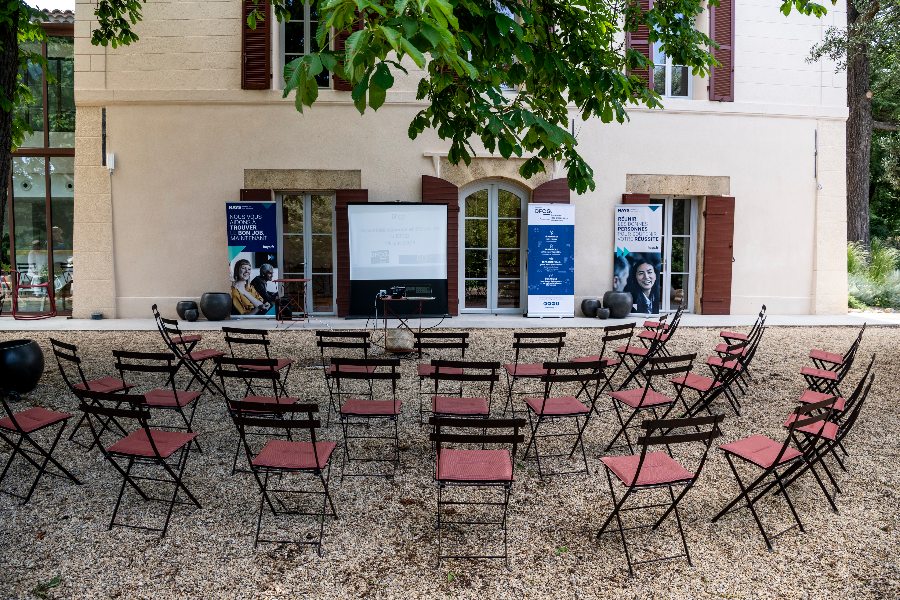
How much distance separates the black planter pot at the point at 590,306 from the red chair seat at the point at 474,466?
695cm

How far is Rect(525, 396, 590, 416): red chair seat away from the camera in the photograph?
3.34 meters

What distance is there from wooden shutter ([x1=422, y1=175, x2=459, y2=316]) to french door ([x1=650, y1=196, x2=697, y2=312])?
11.6ft

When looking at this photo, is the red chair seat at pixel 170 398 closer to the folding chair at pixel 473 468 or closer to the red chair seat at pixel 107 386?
the red chair seat at pixel 107 386

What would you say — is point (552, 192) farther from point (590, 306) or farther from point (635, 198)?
point (590, 306)

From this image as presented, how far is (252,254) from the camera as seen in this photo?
8977mm

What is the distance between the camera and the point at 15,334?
7.70 m

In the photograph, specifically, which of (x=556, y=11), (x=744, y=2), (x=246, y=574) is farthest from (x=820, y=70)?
(x=246, y=574)

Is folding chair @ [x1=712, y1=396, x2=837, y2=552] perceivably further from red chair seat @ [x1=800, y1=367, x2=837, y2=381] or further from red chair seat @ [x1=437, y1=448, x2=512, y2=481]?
red chair seat @ [x1=800, y1=367, x2=837, y2=381]

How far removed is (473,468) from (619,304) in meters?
7.25

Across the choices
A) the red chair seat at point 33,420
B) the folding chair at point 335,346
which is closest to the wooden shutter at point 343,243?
the folding chair at point 335,346

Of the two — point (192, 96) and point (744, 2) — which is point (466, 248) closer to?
point (192, 96)

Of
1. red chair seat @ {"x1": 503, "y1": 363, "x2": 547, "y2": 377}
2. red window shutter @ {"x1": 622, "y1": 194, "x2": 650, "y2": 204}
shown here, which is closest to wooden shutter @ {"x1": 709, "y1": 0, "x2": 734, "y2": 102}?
red window shutter @ {"x1": 622, "y1": 194, "x2": 650, "y2": 204}

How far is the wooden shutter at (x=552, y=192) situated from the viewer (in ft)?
30.5

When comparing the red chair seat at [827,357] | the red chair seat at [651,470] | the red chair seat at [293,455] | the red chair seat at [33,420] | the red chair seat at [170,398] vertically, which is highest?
the red chair seat at [827,357]
